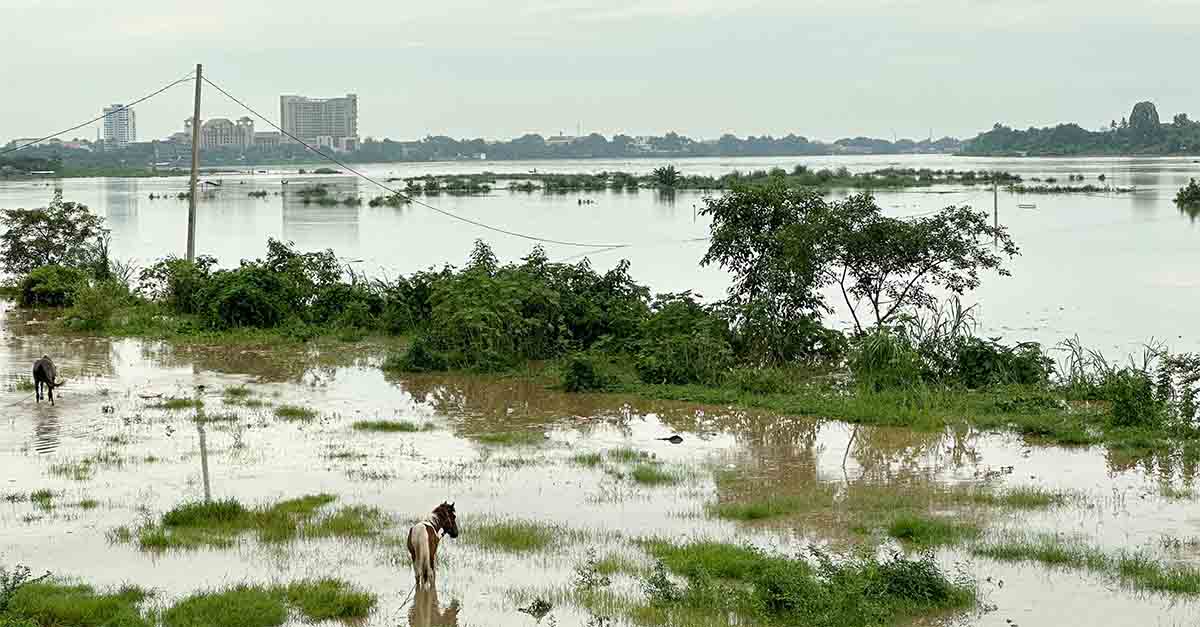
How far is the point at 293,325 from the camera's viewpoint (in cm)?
2088

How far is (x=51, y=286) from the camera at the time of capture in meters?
24.5

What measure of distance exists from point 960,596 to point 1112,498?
366 centimetres

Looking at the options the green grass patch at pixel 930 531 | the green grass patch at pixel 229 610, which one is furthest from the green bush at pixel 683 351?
the green grass patch at pixel 229 610

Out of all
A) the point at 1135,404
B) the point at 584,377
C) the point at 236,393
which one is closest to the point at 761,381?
the point at 584,377

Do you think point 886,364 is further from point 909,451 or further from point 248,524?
point 248,524

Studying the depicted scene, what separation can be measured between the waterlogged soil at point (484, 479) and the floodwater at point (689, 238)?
8.72 metres

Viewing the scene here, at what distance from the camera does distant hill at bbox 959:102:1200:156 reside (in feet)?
456

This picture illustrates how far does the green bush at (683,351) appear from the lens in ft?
53.7

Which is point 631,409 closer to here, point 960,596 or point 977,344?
point 977,344

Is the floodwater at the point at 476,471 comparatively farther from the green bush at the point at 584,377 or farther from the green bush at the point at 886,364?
the green bush at the point at 886,364

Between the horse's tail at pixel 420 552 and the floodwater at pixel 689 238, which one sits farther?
the floodwater at pixel 689 238

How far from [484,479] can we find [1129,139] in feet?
489

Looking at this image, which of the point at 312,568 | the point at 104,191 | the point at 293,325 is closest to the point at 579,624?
the point at 312,568

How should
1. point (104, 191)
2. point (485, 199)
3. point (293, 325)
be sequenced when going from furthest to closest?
1. point (104, 191)
2. point (485, 199)
3. point (293, 325)
